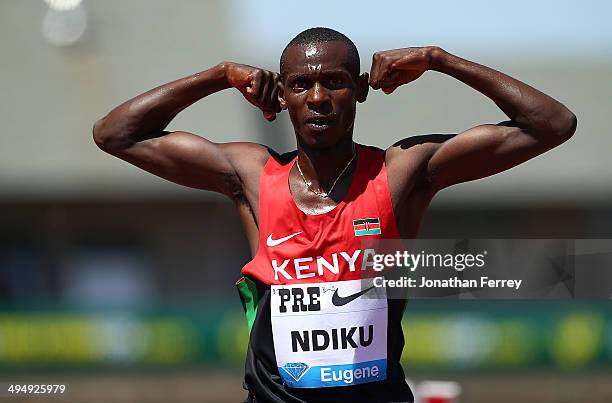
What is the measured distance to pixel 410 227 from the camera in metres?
3.32

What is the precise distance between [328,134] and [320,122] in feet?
0.17

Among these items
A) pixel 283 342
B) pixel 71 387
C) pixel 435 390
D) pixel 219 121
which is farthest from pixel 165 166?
pixel 219 121

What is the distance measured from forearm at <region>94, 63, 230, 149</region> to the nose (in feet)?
1.29

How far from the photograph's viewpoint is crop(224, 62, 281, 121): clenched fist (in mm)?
3250

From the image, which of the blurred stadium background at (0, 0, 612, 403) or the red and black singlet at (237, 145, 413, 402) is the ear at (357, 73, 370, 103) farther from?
the blurred stadium background at (0, 0, 612, 403)

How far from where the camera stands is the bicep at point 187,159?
3408 millimetres

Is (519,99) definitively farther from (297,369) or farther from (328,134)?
(297,369)

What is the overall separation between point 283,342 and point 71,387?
351 inches

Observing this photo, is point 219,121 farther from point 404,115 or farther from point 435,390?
point 435,390

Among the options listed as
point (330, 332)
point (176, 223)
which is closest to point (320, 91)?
point (330, 332)

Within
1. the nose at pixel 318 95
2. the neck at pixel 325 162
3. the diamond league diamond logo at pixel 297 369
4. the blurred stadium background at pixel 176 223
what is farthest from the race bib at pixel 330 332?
the blurred stadium background at pixel 176 223

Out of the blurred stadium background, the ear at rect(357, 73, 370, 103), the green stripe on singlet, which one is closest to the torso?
the green stripe on singlet

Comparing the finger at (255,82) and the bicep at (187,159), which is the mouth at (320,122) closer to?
the finger at (255,82)

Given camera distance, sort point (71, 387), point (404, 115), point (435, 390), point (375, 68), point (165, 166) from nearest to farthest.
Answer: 1. point (375, 68)
2. point (165, 166)
3. point (435, 390)
4. point (71, 387)
5. point (404, 115)
